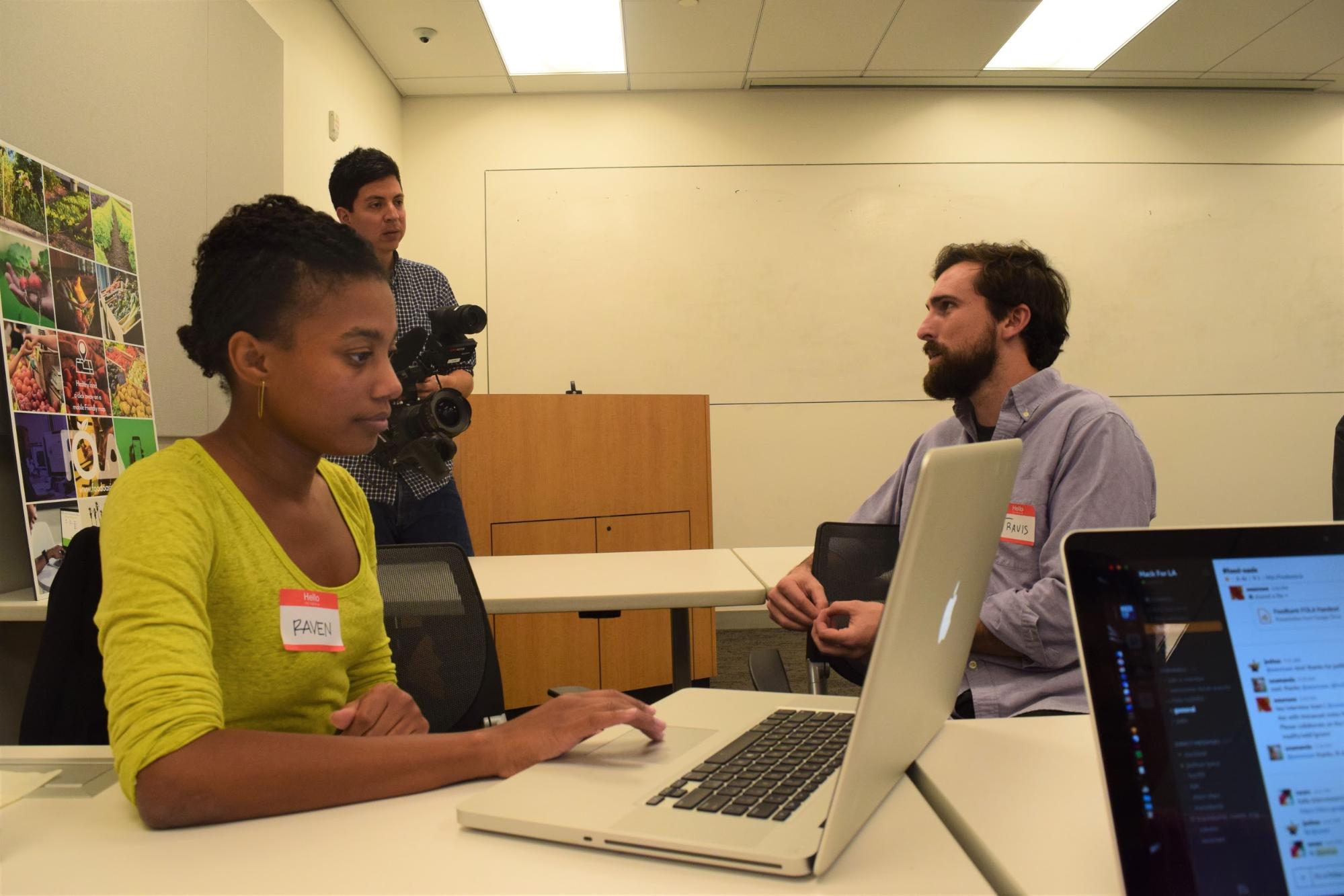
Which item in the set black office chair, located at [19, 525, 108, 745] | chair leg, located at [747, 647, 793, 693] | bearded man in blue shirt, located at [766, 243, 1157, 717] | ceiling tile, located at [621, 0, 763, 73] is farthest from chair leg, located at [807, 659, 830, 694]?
ceiling tile, located at [621, 0, 763, 73]

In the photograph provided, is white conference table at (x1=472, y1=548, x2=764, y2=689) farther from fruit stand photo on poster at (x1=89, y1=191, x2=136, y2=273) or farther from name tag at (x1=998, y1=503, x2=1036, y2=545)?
fruit stand photo on poster at (x1=89, y1=191, x2=136, y2=273)

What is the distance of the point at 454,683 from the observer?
5.26ft

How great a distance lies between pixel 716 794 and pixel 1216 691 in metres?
0.35

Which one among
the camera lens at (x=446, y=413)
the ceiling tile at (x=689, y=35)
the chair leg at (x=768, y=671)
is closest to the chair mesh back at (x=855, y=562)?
the chair leg at (x=768, y=671)

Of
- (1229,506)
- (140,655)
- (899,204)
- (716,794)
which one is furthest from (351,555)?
(1229,506)

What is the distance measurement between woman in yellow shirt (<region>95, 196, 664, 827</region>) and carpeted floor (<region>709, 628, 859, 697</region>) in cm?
270

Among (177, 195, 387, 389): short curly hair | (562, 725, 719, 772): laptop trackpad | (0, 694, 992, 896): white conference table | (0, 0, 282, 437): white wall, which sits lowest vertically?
(562, 725, 719, 772): laptop trackpad

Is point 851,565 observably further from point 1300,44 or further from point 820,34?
point 1300,44

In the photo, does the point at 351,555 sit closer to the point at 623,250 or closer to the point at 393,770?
the point at 393,770

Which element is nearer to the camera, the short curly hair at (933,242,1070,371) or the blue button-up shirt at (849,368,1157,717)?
the blue button-up shirt at (849,368,1157,717)

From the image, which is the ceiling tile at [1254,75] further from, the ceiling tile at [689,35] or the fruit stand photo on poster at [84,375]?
the fruit stand photo on poster at [84,375]

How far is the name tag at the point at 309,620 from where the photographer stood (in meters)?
0.93

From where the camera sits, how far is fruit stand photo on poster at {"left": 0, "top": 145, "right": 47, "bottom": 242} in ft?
6.22

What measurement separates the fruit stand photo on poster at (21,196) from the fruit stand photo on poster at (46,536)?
0.57 metres
